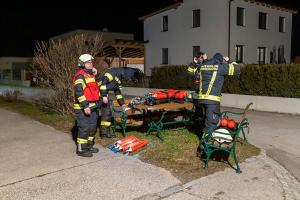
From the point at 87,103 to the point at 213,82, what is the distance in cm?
225

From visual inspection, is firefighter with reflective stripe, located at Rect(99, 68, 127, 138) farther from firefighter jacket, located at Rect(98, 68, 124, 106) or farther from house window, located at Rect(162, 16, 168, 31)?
house window, located at Rect(162, 16, 168, 31)

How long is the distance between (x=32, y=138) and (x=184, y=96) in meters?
3.57

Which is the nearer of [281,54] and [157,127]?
[157,127]

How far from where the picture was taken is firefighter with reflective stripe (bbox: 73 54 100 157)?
19.5 ft

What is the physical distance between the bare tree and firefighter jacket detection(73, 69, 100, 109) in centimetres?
395

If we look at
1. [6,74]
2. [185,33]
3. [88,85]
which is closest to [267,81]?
[88,85]

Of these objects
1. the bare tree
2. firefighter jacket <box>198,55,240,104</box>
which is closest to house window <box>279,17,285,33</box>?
the bare tree

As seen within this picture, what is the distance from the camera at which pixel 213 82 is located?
6.01 metres

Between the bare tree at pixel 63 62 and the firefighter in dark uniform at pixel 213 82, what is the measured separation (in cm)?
489

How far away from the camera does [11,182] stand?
481 cm

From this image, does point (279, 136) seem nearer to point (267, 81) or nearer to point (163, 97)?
point (163, 97)

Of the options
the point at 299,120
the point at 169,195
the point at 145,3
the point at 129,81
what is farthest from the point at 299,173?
the point at 145,3

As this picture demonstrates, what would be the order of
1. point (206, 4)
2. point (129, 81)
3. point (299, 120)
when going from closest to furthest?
point (299, 120)
point (129, 81)
point (206, 4)

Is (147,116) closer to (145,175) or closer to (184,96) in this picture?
(184,96)
